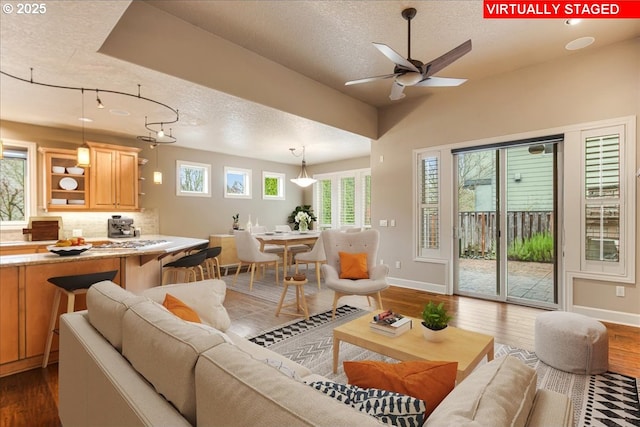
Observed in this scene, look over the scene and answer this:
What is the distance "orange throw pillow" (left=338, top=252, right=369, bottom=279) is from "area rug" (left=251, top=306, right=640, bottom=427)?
0.62m

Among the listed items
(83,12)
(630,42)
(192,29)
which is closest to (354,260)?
(192,29)

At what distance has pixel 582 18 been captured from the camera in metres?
3.00

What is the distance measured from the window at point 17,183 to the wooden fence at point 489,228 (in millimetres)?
6866

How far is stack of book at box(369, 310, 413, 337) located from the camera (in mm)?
2176

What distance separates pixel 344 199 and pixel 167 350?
289 inches

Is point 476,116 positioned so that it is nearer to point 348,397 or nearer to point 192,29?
point 192,29

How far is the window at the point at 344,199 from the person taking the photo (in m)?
7.76

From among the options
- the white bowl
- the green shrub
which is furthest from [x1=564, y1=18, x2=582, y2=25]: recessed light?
the white bowl

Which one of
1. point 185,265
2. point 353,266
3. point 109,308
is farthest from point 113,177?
point 109,308

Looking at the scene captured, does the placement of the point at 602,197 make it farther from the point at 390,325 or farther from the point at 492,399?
the point at 492,399

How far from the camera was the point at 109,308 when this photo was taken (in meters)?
1.36

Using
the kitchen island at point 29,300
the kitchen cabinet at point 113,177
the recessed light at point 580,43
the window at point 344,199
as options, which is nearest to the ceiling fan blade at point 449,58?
the recessed light at point 580,43

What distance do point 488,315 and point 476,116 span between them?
283 cm

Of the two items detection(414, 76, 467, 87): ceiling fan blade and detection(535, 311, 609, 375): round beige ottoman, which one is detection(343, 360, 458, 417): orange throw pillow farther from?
detection(414, 76, 467, 87): ceiling fan blade
